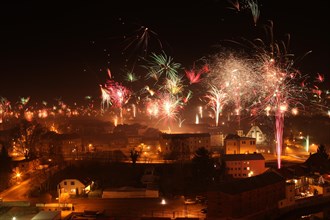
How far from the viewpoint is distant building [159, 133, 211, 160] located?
1655 centimetres

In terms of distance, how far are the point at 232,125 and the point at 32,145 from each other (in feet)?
37.8

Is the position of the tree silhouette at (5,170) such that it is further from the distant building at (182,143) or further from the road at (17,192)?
the distant building at (182,143)

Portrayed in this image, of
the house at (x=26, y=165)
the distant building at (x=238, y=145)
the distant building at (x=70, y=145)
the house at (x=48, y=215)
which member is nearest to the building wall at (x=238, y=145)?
the distant building at (x=238, y=145)

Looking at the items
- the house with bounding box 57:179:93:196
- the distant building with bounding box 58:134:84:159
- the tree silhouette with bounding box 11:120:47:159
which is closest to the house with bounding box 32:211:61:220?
the house with bounding box 57:179:93:196

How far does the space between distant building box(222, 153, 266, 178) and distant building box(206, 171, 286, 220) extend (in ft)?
7.70

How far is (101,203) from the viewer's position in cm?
1114

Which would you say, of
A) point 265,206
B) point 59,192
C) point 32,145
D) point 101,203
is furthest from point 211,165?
point 32,145

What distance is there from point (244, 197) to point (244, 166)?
3.52m

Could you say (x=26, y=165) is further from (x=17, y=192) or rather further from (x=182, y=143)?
(x=182, y=143)

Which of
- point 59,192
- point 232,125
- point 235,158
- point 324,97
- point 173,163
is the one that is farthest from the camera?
point 324,97

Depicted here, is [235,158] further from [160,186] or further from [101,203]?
[101,203]

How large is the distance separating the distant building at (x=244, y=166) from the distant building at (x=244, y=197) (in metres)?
2.35

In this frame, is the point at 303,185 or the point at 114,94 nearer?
the point at 303,185

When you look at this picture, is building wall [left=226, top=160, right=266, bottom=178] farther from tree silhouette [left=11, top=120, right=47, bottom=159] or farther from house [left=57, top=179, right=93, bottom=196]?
tree silhouette [left=11, top=120, right=47, bottom=159]
